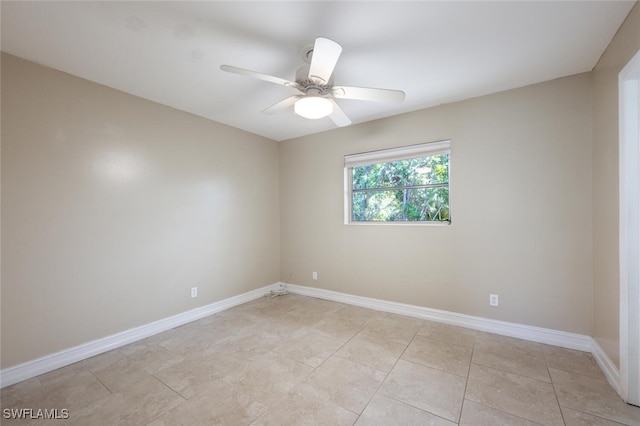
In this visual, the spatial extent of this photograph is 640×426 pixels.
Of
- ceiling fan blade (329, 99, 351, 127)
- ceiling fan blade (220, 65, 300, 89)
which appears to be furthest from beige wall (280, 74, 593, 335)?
ceiling fan blade (220, 65, 300, 89)

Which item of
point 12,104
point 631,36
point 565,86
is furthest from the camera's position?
point 565,86

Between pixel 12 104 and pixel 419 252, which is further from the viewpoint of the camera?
pixel 419 252

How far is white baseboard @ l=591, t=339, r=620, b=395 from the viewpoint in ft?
5.62

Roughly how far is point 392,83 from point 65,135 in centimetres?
285

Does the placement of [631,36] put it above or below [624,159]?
above

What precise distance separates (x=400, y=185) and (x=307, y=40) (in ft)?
6.57

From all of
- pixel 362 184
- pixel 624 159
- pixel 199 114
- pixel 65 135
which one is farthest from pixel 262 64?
pixel 624 159

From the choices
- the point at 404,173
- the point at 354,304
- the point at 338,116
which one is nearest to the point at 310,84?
the point at 338,116

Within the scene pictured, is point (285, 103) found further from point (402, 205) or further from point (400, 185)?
point (402, 205)

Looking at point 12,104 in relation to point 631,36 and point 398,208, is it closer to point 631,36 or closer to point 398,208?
point 398,208

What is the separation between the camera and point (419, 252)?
297 cm

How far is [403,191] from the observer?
3.19 m

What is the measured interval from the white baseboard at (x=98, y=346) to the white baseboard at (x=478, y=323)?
5.29ft

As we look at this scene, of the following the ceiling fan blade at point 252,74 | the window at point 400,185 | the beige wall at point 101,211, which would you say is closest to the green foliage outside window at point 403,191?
the window at point 400,185
